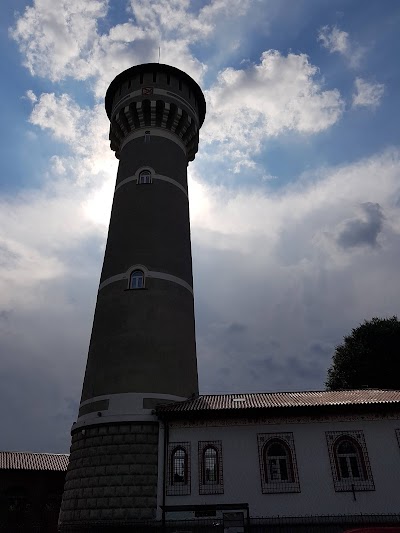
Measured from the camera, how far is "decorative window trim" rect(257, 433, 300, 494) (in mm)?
18062

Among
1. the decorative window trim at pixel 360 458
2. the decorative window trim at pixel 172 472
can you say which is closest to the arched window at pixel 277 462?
the decorative window trim at pixel 360 458

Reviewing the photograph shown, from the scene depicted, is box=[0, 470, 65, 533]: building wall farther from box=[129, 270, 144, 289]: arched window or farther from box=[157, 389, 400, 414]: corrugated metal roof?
box=[129, 270, 144, 289]: arched window

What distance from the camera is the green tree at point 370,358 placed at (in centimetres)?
3431

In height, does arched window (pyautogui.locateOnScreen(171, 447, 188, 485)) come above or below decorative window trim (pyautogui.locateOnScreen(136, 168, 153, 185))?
below

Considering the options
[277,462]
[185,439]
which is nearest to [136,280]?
[185,439]

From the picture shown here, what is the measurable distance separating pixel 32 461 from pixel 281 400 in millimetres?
24744

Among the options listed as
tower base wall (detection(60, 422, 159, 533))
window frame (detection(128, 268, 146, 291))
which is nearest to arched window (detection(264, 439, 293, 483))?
tower base wall (detection(60, 422, 159, 533))

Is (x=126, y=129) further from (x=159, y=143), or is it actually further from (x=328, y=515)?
(x=328, y=515)

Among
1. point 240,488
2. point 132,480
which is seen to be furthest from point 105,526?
point 240,488

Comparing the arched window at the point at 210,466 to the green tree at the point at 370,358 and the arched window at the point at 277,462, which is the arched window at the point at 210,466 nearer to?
the arched window at the point at 277,462

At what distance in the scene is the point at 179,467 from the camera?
62.2ft

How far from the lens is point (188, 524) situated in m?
17.6

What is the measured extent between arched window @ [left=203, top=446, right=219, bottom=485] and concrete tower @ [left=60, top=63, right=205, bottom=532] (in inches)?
78.4

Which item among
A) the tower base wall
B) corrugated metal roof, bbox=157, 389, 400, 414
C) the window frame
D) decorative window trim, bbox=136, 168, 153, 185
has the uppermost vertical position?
decorative window trim, bbox=136, 168, 153, 185
